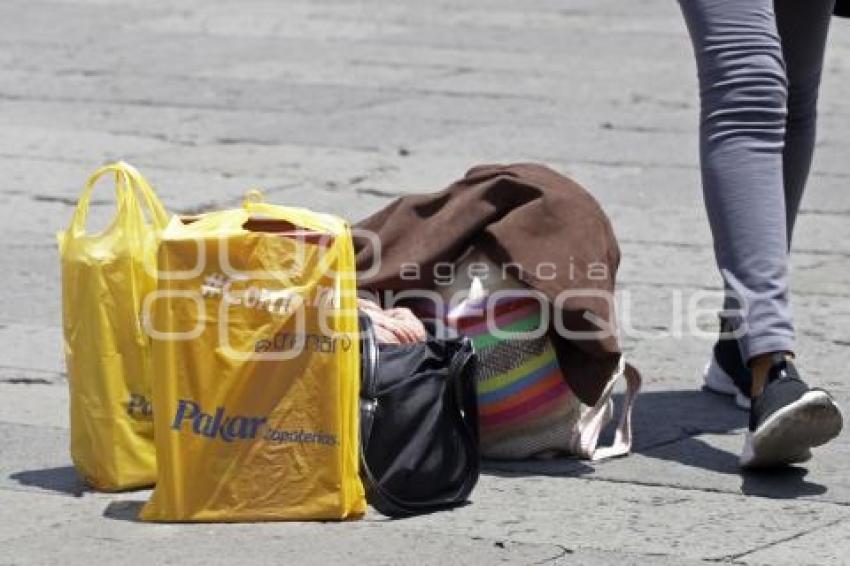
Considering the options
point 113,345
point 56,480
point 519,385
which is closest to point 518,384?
point 519,385

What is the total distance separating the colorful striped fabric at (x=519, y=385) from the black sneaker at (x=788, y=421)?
39 cm

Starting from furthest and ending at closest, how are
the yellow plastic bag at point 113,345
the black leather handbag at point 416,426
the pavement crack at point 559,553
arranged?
the yellow plastic bag at point 113,345, the black leather handbag at point 416,426, the pavement crack at point 559,553

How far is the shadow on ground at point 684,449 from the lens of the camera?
372 centimetres

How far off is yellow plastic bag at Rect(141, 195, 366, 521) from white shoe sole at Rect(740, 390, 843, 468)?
2.57 ft

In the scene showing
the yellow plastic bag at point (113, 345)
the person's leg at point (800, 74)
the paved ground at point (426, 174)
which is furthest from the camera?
the person's leg at point (800, 74)

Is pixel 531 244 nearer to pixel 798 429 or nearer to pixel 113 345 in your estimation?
pixel 798 429

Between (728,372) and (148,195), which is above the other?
(148,195)

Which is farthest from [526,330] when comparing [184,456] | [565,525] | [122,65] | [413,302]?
[122,65]

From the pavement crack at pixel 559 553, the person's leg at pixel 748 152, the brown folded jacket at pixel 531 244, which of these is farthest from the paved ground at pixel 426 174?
the person's leg at pixel 748 152

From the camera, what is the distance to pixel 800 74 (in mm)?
4254

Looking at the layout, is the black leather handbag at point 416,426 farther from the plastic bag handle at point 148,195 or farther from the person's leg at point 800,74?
the person's leg at point 800,74

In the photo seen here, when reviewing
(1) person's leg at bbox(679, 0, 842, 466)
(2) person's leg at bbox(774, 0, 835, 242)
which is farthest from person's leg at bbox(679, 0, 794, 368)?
(2) person's leg at bbox(774, 0, 835, 242)

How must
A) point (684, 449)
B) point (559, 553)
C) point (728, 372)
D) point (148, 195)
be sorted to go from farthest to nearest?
point (728, 372)
point (684, 449)
point (148, 195)
point (559, 553)

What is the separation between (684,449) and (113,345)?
119cm
